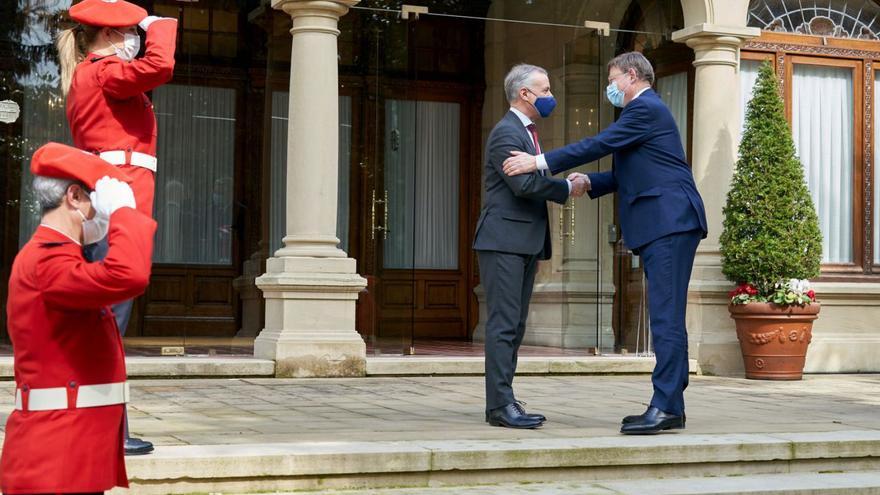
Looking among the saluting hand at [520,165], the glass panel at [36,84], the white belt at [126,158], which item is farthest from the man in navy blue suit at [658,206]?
the glass panel at [36,84]

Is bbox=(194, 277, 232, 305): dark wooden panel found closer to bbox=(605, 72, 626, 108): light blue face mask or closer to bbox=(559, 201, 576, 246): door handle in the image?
bbox=(559, 201, 576, 246): door handle

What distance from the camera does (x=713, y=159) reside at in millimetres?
10680

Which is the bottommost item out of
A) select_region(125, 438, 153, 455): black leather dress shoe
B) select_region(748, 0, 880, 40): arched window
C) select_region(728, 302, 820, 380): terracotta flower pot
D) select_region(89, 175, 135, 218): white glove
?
select_region(125, 438, 153, 455): black leather dress shoe

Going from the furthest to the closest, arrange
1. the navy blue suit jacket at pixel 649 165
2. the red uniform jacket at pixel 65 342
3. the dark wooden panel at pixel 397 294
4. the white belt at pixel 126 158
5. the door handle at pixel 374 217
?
the door handle at pixel 374 217, the dark wooden panel at pixel 397 294, the navy blue suit jacket at pixel 649 165, the white belt at pixel 126 158, the red uniform jacket at pixel 65 342

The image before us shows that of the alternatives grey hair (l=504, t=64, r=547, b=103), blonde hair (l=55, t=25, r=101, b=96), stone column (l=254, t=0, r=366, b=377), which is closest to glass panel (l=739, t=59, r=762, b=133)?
stone column (l=254, t=0, r=366, b=377)

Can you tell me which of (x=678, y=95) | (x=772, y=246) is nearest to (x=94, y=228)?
(x=772, y=246)

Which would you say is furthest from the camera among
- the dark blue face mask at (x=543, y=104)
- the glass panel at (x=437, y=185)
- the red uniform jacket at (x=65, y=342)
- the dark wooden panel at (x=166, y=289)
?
the glass panel at (x=437, y=185)

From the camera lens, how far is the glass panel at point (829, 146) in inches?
455

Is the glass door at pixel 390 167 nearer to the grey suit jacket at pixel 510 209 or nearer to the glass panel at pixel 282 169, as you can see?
the glass panel at pixel 282 169

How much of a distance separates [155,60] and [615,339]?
266 inches

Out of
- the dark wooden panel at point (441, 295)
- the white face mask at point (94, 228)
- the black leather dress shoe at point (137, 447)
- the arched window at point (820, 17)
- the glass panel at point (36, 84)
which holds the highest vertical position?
the arched window at point (820, 17)

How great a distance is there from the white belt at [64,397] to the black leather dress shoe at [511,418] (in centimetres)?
316

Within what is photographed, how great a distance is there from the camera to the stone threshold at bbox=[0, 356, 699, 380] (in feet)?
29.6

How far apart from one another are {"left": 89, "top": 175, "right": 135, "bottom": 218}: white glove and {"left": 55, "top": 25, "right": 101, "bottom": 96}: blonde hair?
2.03m
